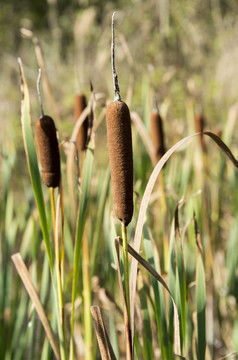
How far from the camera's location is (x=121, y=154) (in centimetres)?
58

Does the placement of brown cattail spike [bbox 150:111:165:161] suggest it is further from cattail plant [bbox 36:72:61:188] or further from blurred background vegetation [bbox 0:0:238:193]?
blurred background vegetation [bbox 0:0:238:193]

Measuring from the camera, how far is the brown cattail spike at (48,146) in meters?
0.76

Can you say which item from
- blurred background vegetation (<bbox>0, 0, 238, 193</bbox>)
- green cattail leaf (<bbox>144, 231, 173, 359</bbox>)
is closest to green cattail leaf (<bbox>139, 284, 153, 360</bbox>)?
green cattail leaf (<bbox>144, 231, 173, 359</bbox>)

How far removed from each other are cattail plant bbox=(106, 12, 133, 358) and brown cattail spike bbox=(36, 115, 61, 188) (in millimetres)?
196

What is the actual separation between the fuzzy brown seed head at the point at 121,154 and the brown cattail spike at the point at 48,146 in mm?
196

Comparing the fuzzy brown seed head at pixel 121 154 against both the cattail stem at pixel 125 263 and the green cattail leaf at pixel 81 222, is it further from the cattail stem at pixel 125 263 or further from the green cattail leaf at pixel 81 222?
the green cattail leaf at pixel 81 222

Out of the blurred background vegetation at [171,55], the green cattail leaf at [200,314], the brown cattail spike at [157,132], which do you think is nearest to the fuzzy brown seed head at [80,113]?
the brown cattail spike at [157,132]

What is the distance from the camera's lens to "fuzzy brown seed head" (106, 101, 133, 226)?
57 centimetres

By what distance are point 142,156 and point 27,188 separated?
1.69ft

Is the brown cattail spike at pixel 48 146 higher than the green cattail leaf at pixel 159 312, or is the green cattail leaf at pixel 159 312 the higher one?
the brown cattail spike at pixel 48 146

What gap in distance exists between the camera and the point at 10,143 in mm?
1856

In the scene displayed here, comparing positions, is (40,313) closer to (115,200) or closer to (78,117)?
(115,200)

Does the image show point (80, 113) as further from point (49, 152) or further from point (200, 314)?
point (200, 314)

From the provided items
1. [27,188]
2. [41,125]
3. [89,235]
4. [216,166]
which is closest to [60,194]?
[41,125]
